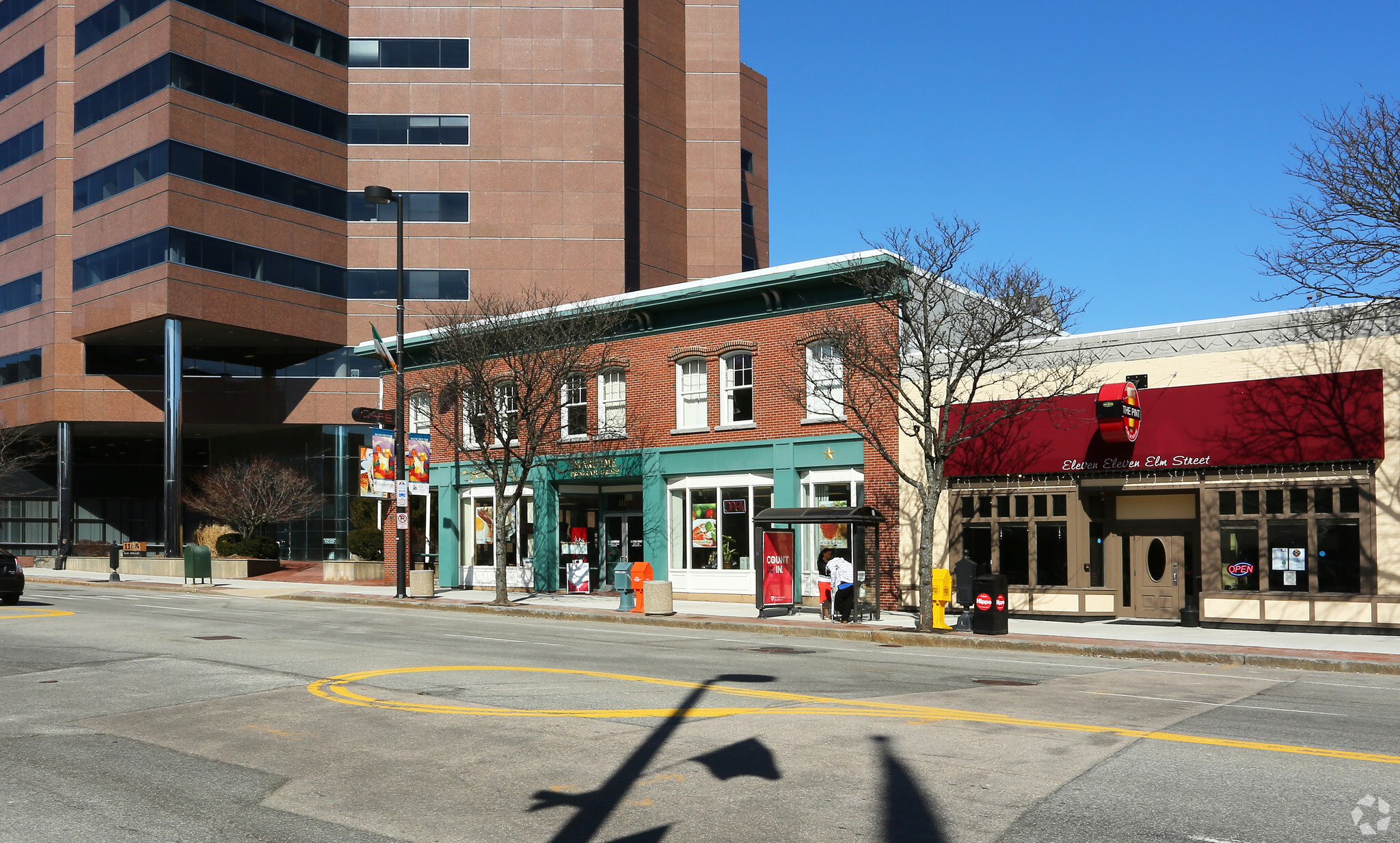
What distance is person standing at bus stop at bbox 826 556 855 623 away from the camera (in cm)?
2377

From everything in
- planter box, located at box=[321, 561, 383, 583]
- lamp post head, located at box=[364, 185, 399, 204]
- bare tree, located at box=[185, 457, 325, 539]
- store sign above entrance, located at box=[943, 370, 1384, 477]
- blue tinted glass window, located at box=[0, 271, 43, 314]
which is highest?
blue tinted glass window, located at box=[0, 271, 43, 314]

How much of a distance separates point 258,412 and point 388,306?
7.84m

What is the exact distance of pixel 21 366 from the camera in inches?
2191

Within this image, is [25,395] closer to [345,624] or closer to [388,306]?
[388,306]

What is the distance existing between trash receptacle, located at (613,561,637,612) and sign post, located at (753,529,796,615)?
3051 mm

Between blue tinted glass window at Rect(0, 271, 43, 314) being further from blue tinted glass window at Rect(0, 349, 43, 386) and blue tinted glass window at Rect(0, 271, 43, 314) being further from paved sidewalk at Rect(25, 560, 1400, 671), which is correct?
paved sidewalk at Rect(25, 560, 1400, 671)

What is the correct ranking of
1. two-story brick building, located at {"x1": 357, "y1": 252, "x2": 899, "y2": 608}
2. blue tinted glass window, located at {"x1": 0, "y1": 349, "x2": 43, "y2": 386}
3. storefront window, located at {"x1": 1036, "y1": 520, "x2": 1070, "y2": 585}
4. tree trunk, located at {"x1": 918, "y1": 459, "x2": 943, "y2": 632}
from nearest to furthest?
tree trunk, located at {"x1": 918, "y1": 459, "x2": 943, "y2": 632} < storefront window, located at {"x1": 1036, "y1": 520, "x2": 1070, "y2": 585} < two-story brick building, located at {"x1": 357, "y1": 252, "x2": 899, "y2": 608} < blue tinted glass window, located at {"x1": 0, "y1": 349, "x2": 43, "y2": 386}

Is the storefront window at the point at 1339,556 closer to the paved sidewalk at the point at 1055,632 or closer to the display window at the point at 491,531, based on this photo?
the paved sidewalk at the point at 1055,632

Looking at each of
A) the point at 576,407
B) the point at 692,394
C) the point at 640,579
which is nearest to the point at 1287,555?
the point at 640,579

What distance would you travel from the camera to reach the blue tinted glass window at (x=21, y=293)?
179 feet

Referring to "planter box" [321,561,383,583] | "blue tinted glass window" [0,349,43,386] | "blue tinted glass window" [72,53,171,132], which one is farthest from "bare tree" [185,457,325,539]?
"blue tinted glass window" [72,53,171,132]

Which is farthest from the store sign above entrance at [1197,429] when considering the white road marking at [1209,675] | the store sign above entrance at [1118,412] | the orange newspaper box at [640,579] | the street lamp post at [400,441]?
the street lamp post at [400,441]

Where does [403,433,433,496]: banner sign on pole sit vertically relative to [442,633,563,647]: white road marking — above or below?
above

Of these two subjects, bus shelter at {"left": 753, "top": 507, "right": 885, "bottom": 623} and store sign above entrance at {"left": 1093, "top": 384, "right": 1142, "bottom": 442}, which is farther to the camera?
bus shelter at {"left": 753, "top": 507, "right": 885, "bottom": 623}
